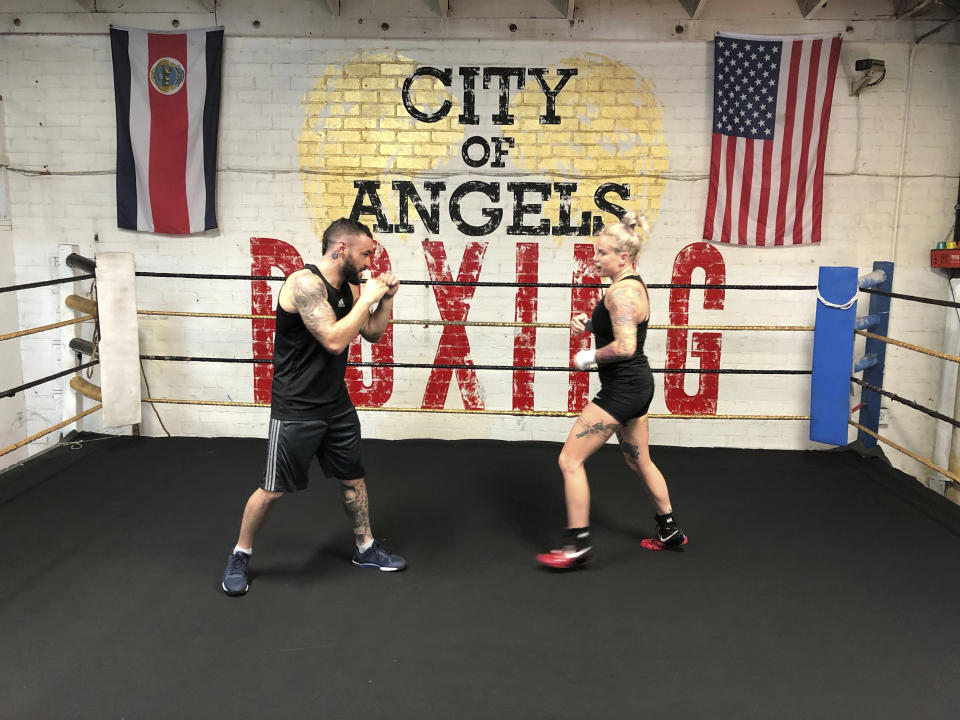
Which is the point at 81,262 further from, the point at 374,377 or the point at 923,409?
the point at 923,409

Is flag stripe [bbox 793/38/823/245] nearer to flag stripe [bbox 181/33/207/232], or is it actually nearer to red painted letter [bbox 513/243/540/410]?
red painted letter [bbox 513/243/540/410]

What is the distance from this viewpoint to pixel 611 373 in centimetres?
273

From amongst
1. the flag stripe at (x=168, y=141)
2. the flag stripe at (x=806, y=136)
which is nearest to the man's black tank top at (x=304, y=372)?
the flag stripe at (x=168, y=141)

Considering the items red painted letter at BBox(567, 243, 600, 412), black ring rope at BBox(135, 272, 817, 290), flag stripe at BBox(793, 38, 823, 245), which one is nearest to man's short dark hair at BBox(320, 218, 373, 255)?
black ring rope at BBox(135, 272, 817, 290)

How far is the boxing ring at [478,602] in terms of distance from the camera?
2029mm

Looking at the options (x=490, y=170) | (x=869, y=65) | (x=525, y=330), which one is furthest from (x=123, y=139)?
(x=869, y=65)

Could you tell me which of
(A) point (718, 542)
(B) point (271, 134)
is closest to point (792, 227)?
(A) point (718, 542)

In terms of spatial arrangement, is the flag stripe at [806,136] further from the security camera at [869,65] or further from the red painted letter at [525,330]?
the red painted letter at [525,330]

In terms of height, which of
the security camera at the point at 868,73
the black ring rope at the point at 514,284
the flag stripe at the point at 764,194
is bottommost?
the black ring rope at the point at 514,284

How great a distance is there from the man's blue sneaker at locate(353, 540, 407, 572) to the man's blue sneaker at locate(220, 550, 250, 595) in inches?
16.5

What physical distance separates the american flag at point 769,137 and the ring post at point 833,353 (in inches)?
26.2

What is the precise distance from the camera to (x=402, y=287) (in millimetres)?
4730

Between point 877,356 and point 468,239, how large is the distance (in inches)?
105

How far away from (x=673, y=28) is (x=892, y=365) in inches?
101
